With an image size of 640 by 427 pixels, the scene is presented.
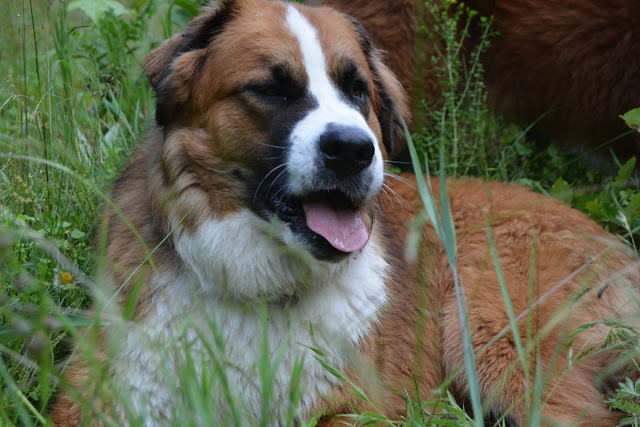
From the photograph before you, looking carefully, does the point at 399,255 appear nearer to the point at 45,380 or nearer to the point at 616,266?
the point at 616,266

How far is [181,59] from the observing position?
296cm

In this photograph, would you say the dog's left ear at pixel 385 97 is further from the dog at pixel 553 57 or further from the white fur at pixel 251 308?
the dog at pixel 553 57

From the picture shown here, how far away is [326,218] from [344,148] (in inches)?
12.9

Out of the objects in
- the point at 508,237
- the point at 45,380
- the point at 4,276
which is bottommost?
the point at 508,237

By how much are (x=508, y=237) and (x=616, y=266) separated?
21.2 inches

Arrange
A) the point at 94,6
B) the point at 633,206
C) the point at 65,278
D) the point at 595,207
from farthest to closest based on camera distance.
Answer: the point at 94,6 < the point at 595,207 < the point at 633,206 < the point at 65,278

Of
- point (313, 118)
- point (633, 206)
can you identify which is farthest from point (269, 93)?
point (633, 206)

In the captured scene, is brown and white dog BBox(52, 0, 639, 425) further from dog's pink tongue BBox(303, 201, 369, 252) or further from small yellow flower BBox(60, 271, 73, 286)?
small yellow flower BBox(60, 271, 73, 286)

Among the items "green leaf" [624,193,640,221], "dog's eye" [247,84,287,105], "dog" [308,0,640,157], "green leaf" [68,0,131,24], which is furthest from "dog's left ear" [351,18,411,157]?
"green leaf" [68,0,131,24]

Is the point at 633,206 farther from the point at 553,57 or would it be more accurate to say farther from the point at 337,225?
the point at 337,225

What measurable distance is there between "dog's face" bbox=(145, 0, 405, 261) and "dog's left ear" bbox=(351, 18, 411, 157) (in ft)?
0.87

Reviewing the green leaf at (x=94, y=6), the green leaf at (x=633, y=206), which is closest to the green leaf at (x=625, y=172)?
the green leaf at (x=633, y=206)

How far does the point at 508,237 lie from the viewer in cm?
363

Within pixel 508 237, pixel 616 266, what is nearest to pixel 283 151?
pixel 508 237
